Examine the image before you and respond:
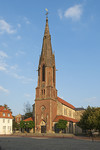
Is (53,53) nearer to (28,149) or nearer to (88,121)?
(88,121)

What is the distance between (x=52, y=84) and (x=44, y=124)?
539 inches

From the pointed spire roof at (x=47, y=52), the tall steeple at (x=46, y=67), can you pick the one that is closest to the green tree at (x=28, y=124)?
the tall steeple at (x=46, y=67)

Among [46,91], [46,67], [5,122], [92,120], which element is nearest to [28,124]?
[5,122]

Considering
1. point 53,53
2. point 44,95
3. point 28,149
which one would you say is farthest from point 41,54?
point 28,149

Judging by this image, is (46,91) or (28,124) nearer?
(28,124)

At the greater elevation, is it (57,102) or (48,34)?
(48,34)

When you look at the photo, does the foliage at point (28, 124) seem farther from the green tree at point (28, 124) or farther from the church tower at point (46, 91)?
the church tower at point (46, 91)

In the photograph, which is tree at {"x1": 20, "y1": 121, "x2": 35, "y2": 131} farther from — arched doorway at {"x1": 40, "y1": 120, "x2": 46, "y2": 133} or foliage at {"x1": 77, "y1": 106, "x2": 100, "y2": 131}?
foliage at {"x1": 77, "y1": 106, "x2": 100, "y2": 131}

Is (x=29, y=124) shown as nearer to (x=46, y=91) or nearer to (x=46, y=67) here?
(x=46, y=91)

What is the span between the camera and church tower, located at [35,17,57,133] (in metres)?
58.9

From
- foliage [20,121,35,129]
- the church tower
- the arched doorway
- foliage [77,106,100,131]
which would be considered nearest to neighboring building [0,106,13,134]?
foliage [20,121,35,129]

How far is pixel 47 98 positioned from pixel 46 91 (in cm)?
263

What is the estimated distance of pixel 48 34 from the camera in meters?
69.6

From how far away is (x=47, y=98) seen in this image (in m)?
60.6
